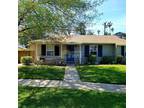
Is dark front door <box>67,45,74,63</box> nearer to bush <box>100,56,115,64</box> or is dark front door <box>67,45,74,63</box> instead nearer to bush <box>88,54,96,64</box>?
bush <box>88,54,96,64</box>

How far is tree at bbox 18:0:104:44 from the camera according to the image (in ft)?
27.0

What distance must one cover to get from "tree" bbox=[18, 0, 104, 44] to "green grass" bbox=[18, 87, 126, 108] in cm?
215

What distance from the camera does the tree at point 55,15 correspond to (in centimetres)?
823

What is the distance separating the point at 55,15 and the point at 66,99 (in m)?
3.30

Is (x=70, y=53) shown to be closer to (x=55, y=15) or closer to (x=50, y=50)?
(x=50, y=50)

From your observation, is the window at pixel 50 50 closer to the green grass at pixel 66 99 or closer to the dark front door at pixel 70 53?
the dark front door at pixel 70 53

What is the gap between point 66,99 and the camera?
595cm

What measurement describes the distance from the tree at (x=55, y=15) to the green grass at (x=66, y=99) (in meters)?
2.15

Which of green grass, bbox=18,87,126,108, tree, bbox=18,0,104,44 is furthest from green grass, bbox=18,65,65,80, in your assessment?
green grass, bbox=18,87,126,108
